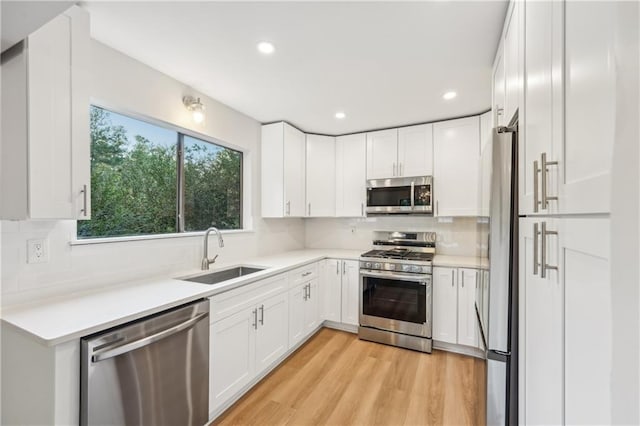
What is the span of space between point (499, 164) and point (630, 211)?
1.04 metres

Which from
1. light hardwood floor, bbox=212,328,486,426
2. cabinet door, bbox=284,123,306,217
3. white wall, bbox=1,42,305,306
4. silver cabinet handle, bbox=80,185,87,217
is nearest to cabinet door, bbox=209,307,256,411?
light hardwood floor, bbox=212,328,486,426

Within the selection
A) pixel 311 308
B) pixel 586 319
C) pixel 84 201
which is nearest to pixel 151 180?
pixel 84 201

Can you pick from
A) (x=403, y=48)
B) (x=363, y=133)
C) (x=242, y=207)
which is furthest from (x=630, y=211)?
(x=363, y=133)

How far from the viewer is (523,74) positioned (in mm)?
1077

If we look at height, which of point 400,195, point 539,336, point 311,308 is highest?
point 400,195

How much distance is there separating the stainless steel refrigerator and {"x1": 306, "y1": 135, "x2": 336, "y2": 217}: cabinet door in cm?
252

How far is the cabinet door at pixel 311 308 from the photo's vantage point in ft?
9.50

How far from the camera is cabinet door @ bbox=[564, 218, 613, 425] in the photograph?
0.48 meters

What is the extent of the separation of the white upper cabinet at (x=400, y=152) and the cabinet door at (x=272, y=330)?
1.92m

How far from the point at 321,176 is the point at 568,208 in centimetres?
312

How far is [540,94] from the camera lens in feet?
2.80

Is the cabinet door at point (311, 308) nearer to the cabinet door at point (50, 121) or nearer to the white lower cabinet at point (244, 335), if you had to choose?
the white lower cabinet at point (244, 335)

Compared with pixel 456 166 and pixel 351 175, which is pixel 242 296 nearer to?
pixel 351 175

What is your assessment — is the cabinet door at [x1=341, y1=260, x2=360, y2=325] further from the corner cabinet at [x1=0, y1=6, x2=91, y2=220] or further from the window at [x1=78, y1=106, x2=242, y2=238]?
the corner cabinet at [x1=0, y1=6, x2=91, y2=220]
